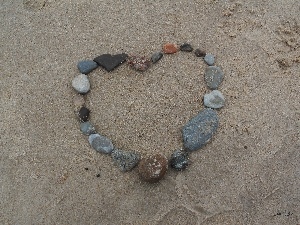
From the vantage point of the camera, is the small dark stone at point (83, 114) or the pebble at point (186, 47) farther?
the pebble at point (186, 47)

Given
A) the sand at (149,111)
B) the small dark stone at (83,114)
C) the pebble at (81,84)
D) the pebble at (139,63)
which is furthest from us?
the pebble at (139,63)

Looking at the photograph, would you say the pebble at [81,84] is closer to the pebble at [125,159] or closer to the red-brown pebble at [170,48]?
the pebble at [125,159]

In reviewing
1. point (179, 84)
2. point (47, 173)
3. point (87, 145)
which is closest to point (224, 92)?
point (179, 84)

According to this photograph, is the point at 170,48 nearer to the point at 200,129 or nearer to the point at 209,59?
the point at 209,59

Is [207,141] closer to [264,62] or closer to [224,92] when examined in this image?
[224,92]

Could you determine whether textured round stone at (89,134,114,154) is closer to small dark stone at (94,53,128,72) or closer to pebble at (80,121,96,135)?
pebble at (80,121,96,135)

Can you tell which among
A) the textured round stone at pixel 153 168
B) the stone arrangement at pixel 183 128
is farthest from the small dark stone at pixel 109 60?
the textured round stone at pixel 153 168
